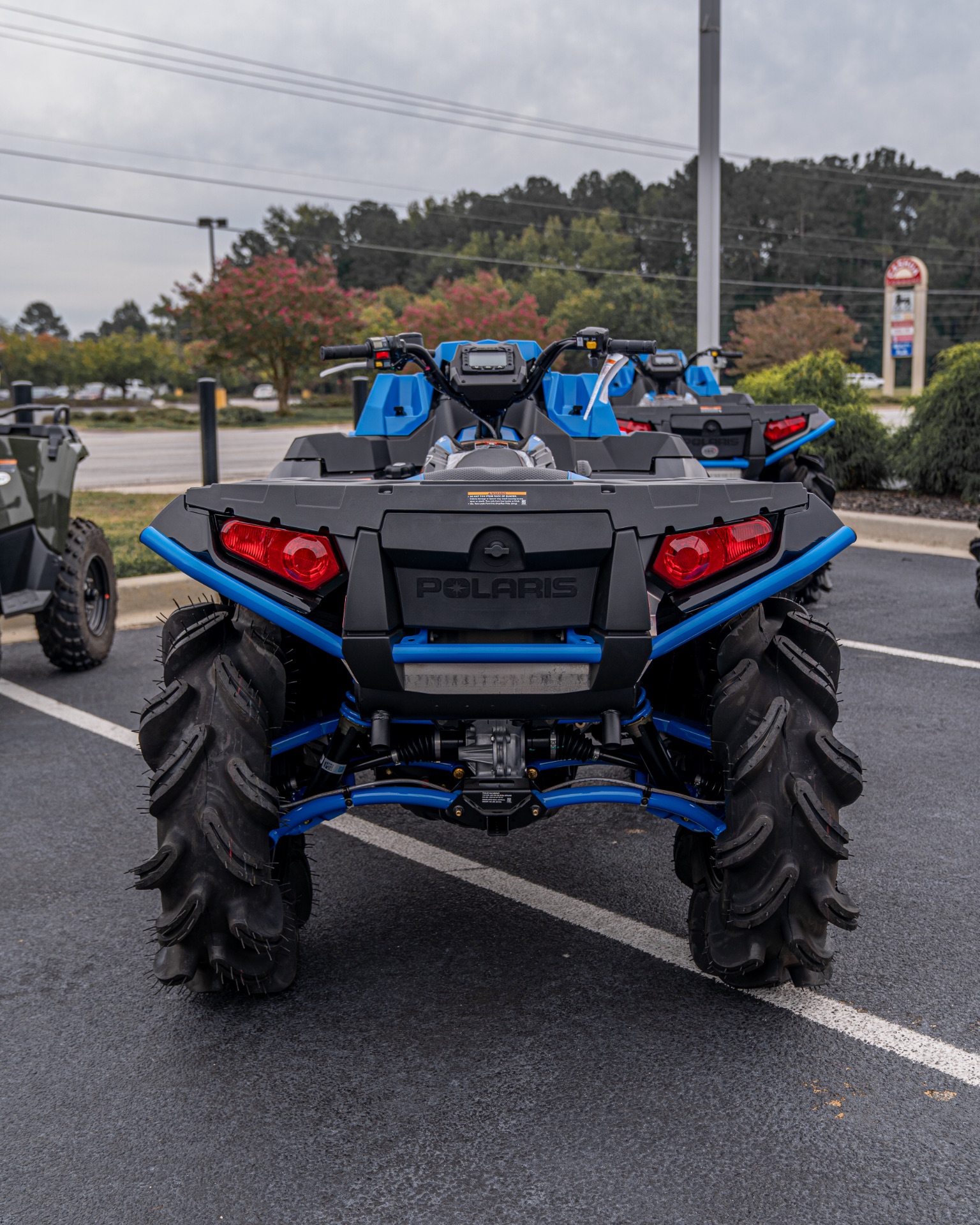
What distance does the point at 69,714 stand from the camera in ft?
21.4

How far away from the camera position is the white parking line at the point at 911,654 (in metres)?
7.16

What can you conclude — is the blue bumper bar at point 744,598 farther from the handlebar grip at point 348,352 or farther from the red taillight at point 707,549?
the handlebar grip at point 348,352

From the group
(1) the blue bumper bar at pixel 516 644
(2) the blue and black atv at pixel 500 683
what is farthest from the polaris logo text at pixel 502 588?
(1) the blue bumper bar at pixel 516 644

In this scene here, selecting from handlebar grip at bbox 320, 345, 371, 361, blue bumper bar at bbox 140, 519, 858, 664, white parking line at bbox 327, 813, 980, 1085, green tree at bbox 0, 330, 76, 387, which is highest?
green tree at bbox 0, 330, 76, 387

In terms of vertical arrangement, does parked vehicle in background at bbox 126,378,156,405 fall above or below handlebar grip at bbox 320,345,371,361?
below

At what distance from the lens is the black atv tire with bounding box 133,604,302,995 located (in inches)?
121

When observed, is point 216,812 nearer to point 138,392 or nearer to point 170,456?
point 170,456

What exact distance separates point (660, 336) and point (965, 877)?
66.9 m

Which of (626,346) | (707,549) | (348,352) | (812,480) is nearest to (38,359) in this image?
(812,480)

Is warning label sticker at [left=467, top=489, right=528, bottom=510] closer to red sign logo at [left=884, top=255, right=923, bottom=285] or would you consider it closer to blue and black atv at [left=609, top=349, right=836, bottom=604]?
blue and black atv at [left=609, top=349, right=836, bottom=604]

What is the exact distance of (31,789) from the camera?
5.25 metres

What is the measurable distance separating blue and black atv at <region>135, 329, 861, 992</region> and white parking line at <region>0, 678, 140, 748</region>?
112 inches

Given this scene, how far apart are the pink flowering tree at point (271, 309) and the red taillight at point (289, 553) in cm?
4004

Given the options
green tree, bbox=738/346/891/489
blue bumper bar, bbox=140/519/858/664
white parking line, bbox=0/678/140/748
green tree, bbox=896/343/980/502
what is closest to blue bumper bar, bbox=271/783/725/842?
blue bumper bar, bbox=140/519/858/664
